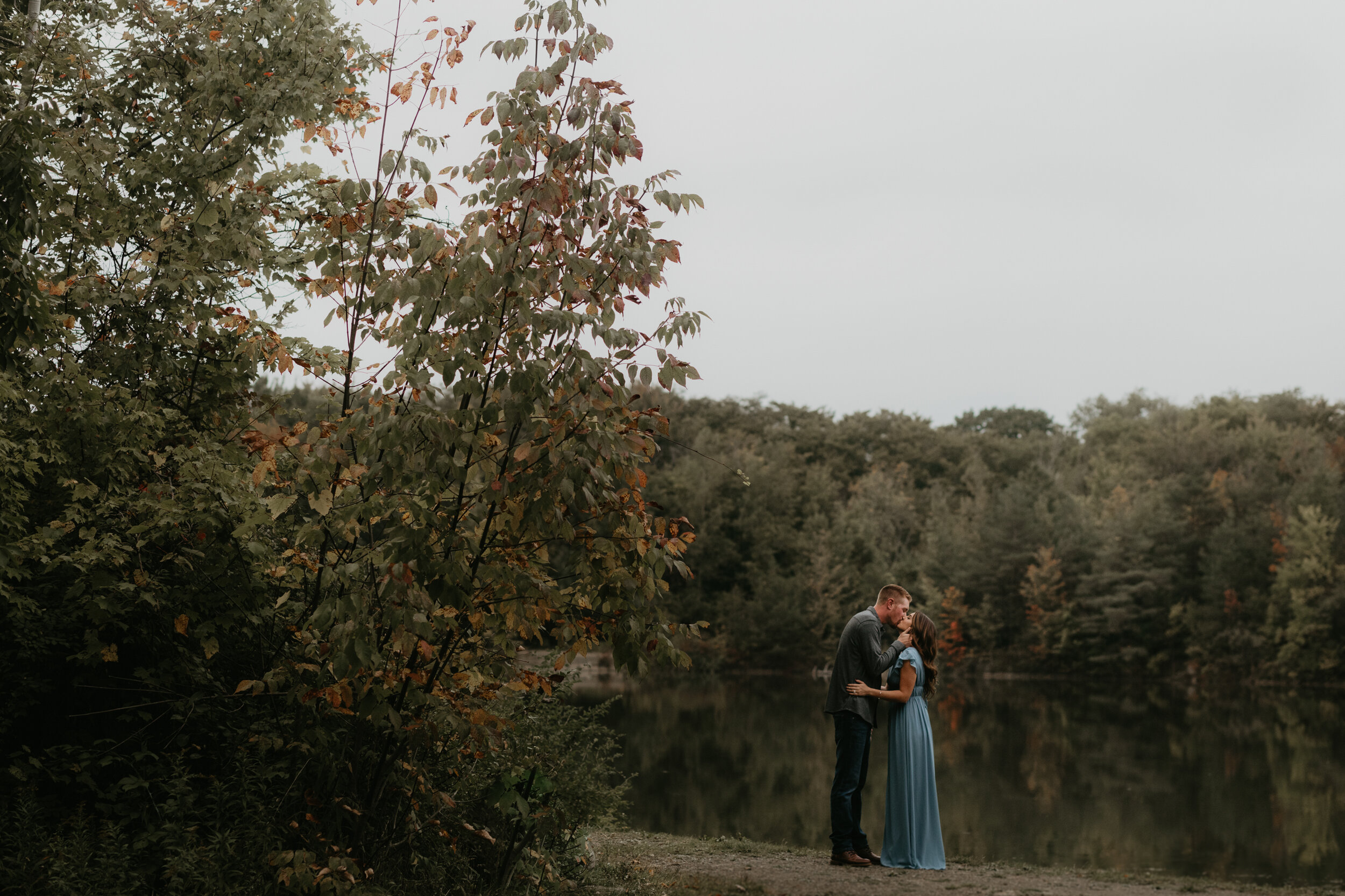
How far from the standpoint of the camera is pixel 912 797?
23.6 ft

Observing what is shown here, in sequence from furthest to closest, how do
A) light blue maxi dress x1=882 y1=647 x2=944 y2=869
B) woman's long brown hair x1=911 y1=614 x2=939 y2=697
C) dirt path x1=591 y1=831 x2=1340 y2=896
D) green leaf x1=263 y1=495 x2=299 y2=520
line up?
woman's long brown hair x1=911 y1=614 x2=939 y2=697, light blue maxi dress x1=882 y1=647 x2=944 y2=869, dirt path x1=591 y1=831 x2=1340 y2=896, green leaf x1=263 y1=495 x2=299 y2=520

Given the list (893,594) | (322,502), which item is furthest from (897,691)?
(322,502)

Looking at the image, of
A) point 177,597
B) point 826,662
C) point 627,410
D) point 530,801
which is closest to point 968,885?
point 530,801

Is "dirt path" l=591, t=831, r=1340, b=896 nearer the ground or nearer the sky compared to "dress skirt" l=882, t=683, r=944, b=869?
nearer the ground

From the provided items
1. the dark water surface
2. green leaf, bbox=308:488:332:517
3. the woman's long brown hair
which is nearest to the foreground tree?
green leaf, bbox=308:488:332:517

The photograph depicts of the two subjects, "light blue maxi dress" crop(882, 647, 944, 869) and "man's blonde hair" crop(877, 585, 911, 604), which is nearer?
"light blue maxi dress" crop(882, 647, 944, 869)

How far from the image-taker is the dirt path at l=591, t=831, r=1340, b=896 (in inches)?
249

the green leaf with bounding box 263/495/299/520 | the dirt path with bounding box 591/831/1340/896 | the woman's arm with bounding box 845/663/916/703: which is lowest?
the dirt path with bounding box 591/831/1340/896

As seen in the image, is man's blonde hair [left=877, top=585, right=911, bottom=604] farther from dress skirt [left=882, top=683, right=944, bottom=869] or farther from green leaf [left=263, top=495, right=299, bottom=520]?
green leaf [left=263, top=495, right=299, bottom=520]

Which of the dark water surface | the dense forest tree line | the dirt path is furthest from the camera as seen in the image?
the dense forest tree line

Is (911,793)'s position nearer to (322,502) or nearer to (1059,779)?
(322,502)

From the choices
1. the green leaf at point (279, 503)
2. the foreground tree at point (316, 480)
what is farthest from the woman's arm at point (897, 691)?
the green leaf at point (279, 503)

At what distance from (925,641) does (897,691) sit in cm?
38

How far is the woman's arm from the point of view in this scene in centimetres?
723
